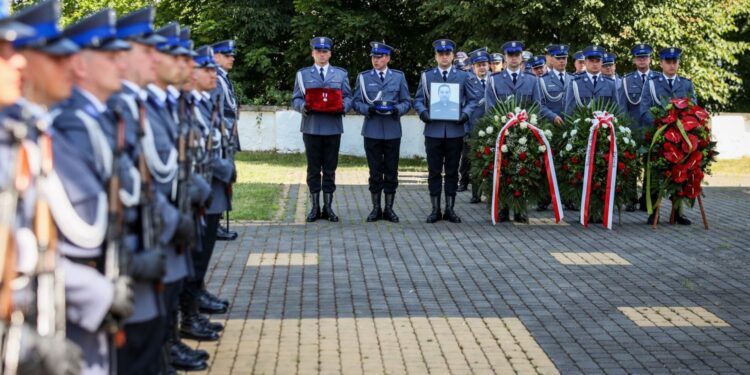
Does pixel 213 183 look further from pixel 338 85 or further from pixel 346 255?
pixel 338 85

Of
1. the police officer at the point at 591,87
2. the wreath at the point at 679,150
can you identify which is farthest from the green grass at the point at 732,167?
the wreath at the point at 679,150

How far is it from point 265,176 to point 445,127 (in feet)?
29.5

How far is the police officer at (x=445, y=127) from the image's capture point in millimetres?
16078

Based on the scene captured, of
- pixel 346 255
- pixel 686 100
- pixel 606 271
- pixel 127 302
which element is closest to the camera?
pixel 127 302

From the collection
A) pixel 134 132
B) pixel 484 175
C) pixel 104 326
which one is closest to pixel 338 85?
pixel 484 175

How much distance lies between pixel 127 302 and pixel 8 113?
0.89 meters

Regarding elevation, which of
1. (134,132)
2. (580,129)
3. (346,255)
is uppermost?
(134,132)

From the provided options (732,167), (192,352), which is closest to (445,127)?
(192,352)

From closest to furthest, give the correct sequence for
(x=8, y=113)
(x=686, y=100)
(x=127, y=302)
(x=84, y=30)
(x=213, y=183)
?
(x=8, y=113) < (x=127, y=302) < (x=84, y=30) < (x=213, y=183) < (x=686, y=100)

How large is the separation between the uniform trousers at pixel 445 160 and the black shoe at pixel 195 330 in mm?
7837

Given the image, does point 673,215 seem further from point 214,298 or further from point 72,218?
point 72,218

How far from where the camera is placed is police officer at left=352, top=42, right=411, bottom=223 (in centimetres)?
1599

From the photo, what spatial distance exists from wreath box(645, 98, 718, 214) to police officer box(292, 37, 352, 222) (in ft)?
13.4

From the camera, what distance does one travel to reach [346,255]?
1314cm
